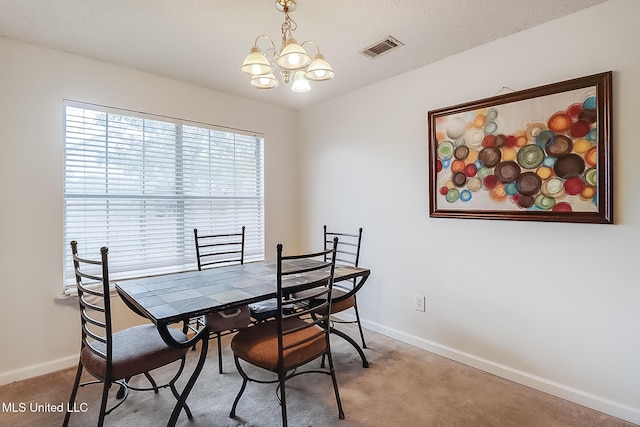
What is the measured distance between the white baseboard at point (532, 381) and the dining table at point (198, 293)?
64 cm

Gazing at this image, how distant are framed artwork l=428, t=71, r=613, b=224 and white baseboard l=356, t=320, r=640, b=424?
1.06m

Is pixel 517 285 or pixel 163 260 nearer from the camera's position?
pixel 517 285

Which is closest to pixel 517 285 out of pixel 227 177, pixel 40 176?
pixel 227 177

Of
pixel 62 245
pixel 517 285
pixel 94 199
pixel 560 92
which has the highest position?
pixel 560 92

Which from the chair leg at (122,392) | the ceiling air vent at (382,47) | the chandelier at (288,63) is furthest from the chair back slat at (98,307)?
the ceiling air vent at (382,47)

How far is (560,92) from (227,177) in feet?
9.52

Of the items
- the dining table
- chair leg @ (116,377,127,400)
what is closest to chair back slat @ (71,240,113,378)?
the dining table

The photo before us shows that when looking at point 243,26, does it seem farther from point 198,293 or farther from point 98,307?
point 98,307

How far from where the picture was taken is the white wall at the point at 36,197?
2252mm

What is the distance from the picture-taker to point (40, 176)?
2.37 metres

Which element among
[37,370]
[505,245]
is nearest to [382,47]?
[505,245]

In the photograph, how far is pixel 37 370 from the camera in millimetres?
2336

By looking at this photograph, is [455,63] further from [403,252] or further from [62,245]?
[62,245]

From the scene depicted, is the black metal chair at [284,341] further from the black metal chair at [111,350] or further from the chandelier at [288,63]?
the chandelier at [288,63]
